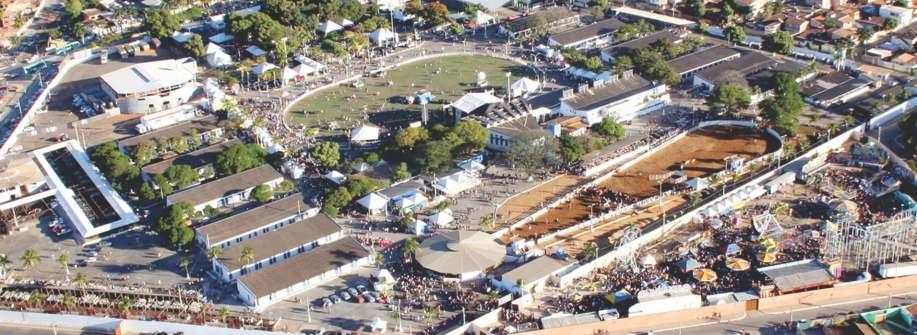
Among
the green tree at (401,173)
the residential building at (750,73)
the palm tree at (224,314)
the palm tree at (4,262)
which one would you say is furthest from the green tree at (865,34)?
the palm tree at (4,262)

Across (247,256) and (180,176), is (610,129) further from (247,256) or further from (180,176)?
(180,176)

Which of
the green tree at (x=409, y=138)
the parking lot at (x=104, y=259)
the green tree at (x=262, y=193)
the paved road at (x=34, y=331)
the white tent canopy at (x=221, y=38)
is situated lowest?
the paved road at (x=34, y=331)

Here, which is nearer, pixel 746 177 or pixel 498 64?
pixel 746 177

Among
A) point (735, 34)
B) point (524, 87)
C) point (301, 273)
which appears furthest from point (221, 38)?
point (735, 34)

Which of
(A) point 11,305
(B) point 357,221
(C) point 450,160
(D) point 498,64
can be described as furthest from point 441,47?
(A) point 11,305

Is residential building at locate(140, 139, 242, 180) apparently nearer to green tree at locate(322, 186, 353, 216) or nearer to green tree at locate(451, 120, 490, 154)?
green tree at locate(322, 186, 353, 216)

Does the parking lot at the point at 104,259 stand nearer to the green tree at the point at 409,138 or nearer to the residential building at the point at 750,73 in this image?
the green tree at the point at 409,138

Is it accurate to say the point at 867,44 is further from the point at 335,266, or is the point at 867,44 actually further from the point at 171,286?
the point at 171,286
